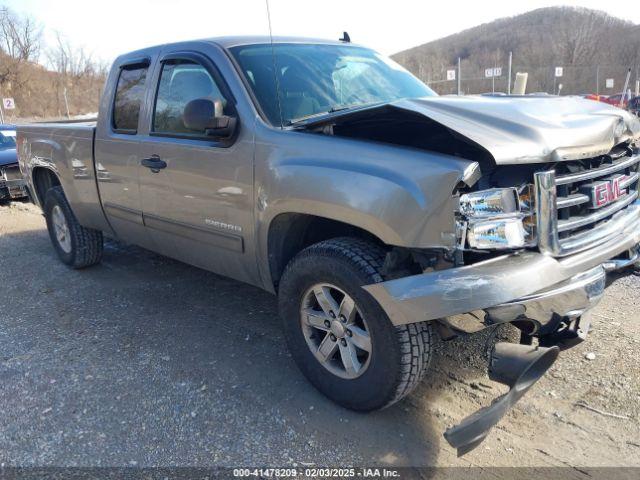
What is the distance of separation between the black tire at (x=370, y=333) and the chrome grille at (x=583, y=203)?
735mm

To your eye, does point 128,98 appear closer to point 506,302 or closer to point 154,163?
point 154,163

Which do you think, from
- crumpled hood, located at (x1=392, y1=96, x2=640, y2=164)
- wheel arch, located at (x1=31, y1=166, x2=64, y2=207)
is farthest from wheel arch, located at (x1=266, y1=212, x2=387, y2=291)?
wheel arch, located at (x1=31, y1=166, x2=64, y2=207)

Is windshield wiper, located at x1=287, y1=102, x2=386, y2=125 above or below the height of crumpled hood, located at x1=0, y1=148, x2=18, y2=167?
above

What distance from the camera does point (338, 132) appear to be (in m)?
2.79

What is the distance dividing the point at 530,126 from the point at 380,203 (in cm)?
77

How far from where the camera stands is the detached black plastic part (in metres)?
2.14

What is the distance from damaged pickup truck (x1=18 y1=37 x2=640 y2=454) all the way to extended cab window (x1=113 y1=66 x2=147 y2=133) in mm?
87

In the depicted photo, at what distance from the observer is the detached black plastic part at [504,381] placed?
214cm

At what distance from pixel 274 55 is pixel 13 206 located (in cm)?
789

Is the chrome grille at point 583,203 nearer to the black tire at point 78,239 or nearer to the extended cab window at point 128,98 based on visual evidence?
the extended cab window at point 128,98

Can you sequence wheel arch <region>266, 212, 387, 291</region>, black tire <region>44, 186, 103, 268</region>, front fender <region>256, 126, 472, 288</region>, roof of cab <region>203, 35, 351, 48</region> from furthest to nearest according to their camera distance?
black tire <region>44, 186, 103, 268</region>, roof of cab <region>203, 35, 351, 48</region>, wheel arch <region>266, 212, 387, 291</region>, front fender <region>256, 126, 472, 288</region>

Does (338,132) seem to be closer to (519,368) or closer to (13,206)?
(519,368)

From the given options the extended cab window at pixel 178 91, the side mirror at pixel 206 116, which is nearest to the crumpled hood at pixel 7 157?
the extended cab window at pixel 178 91

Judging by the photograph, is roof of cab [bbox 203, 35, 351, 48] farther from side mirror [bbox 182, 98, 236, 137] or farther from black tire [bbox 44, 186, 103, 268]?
black tire [bbox 44, 186, 103, 268]
